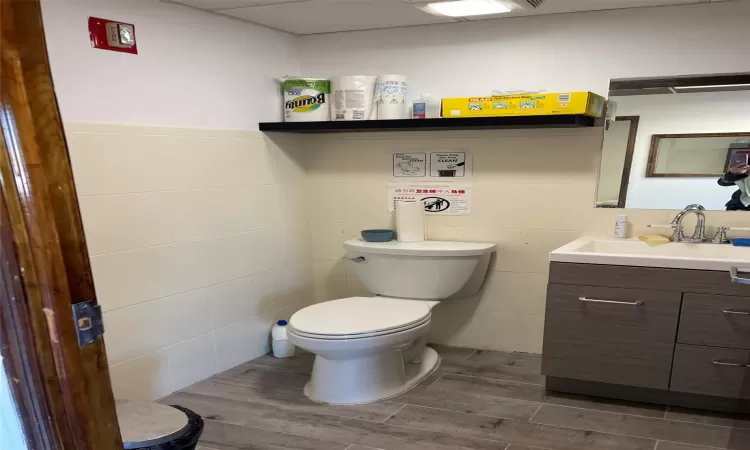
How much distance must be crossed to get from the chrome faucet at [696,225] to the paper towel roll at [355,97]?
148 cm

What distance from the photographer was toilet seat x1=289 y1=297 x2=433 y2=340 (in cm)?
215

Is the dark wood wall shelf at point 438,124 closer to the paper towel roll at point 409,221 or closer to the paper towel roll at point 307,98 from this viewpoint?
the paper towel roll at point 307,98

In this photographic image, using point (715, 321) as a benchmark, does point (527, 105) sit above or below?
above

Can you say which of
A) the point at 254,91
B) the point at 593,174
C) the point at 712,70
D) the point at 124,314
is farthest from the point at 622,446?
the point at 254,91

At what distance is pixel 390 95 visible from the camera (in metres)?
2.63

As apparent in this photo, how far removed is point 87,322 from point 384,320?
1613 millimetres

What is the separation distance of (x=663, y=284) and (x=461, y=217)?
1038 millimetres

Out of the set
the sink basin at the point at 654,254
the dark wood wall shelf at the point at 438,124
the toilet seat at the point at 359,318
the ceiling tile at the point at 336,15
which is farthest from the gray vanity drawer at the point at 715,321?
the ceiling tile at the point at 336,15

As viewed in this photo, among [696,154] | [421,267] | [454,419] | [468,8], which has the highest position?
[468,8]

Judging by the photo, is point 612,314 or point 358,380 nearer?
point 612,314

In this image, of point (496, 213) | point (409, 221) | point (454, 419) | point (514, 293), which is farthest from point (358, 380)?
point (496, 213)

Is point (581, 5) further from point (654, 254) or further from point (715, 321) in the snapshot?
point (715, 321)

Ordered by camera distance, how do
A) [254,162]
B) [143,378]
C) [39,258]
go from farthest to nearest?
[254,162] < [143,378] < [39,258]

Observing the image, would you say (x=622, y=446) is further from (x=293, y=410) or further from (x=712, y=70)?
(x=712, y=70)
